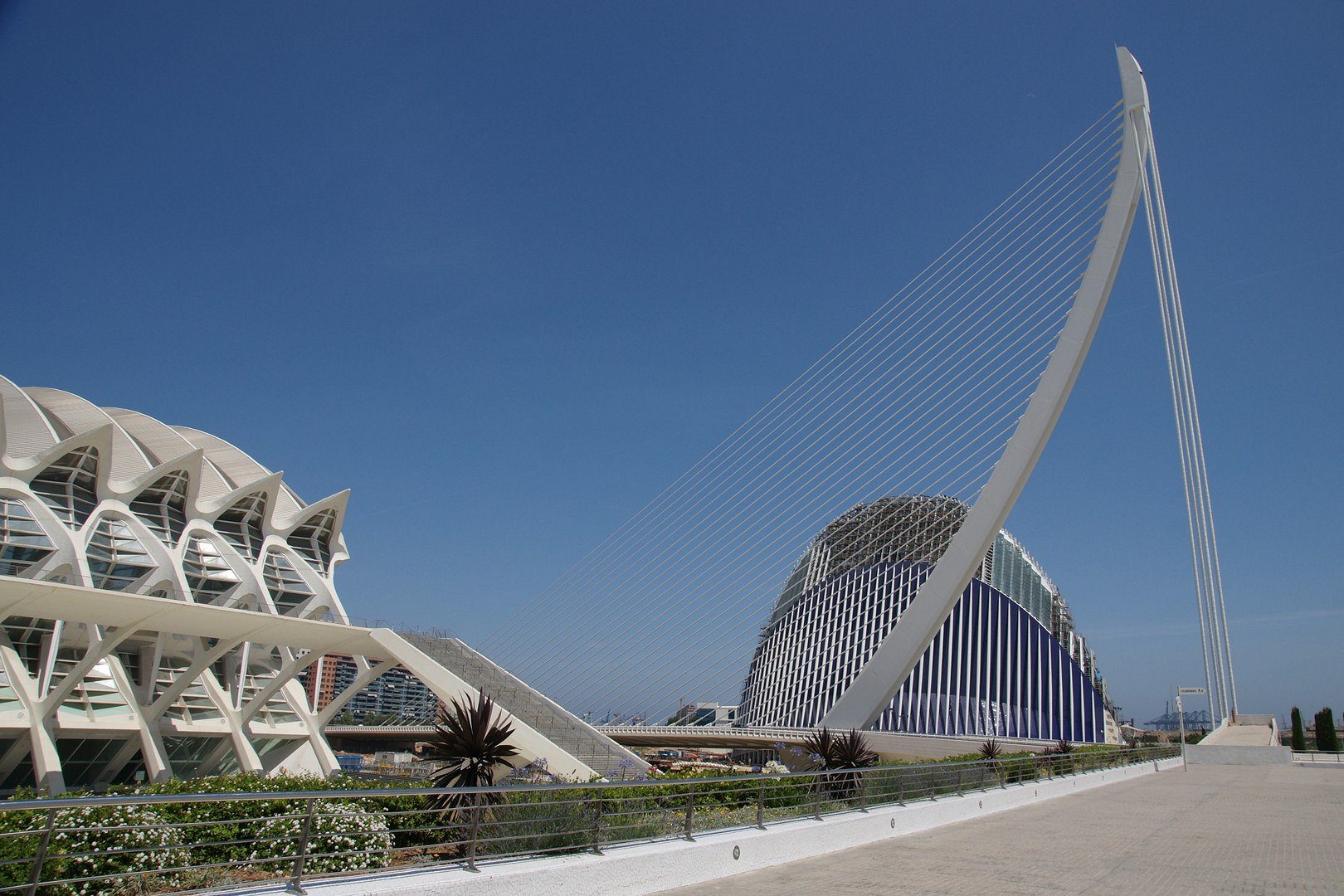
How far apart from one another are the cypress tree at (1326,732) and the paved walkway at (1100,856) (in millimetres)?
38058

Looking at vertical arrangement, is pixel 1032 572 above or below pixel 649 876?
above

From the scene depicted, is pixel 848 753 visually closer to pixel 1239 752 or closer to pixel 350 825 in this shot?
pixel 350 825

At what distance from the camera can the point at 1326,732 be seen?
46.0 m

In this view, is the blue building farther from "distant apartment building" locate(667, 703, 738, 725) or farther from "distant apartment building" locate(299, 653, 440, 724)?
"distant apartment building" locate(299, 653, 440, 724)

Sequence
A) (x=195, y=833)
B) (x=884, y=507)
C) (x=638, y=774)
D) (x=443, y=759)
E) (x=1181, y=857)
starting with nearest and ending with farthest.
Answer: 1. (x=195, y=833)
2. (x=1181, y=857)
3. (x=443, y=759)
4. (x=638, y=774)
5. (x=884, y=507)

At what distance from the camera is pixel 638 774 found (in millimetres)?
20969

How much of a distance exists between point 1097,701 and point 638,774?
115 feet

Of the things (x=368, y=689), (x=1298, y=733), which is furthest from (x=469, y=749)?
(x=368, y=689)

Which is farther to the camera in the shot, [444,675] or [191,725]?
[191,725]

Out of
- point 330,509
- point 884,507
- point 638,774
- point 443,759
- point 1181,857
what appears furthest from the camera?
point 884,507

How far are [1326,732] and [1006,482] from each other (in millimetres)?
41126

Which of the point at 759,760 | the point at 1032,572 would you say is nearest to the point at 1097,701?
the point at 1032,572

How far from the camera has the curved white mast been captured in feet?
63.2

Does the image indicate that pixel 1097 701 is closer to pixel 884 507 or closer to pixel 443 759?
pixel 884 507
